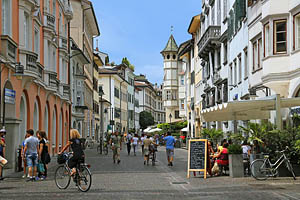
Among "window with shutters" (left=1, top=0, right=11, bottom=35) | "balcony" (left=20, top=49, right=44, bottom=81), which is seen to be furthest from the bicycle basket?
"balcony" (left=20, top=49, right=44, bottom=81)

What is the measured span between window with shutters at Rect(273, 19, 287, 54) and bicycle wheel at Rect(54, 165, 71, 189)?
1176 cm

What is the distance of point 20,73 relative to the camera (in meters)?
22.8

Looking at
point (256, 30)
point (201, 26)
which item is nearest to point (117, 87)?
point (201, 26)

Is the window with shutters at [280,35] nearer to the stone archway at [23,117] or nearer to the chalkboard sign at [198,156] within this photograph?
the chalkboard sign at [198,156]

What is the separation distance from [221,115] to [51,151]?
1502 cm

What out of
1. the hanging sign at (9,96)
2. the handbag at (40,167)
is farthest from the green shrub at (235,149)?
the hanging sign at (9,96)

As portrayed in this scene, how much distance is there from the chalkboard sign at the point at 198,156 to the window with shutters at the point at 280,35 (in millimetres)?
6012

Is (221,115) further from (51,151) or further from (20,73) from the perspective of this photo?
(51,151)

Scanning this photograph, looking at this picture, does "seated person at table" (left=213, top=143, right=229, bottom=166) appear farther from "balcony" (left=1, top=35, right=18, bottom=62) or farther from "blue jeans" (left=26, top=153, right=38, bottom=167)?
"balcony" (left=1, top=35, right=18, bottom=62)

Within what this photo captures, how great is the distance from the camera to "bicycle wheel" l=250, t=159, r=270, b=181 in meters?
18.2

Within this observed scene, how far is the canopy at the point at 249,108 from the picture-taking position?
63.9 ft

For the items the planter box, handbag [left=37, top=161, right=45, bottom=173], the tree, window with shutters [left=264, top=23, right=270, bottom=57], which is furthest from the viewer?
the tree

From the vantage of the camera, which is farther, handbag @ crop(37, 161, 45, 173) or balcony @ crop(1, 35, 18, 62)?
balcony @ crop(1, 35, 18, 62)

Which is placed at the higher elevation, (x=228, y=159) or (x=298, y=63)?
(x=298, y=63)
